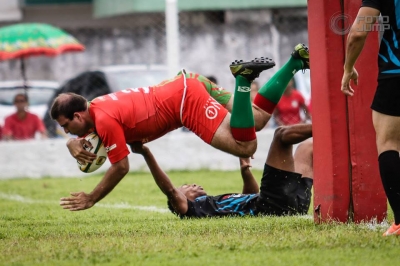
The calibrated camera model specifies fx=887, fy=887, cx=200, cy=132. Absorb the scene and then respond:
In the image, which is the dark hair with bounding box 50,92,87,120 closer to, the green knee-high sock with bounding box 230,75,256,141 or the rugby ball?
the rugby ball

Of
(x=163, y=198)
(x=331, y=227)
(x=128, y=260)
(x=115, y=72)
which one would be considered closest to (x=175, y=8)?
(x=115, y=72)

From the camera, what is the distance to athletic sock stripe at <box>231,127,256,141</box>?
7816mm

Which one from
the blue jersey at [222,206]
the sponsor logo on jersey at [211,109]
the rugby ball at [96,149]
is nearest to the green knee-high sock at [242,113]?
the sponsor logo on jersey at [211,109]

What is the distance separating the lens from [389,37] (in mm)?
6219

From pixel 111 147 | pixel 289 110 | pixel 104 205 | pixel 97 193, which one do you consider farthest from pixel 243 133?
pixel 289 110

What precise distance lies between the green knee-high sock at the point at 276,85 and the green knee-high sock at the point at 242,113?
550mm

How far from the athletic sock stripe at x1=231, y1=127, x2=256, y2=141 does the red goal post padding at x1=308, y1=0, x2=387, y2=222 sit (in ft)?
3.47

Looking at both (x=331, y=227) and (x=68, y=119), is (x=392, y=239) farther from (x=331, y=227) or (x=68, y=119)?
(x=68, y=119)

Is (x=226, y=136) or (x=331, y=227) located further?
(x=226, y=136)

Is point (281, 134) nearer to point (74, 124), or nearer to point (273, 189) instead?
point (273, 189)

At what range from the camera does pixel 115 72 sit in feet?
56.6

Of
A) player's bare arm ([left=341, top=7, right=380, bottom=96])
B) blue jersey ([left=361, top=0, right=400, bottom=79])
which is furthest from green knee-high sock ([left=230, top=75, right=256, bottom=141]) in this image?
blue jersey ([left=361, top=0, right=400, bottom=79])

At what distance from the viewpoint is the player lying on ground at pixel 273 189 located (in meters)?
7.84

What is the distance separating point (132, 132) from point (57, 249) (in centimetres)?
200
